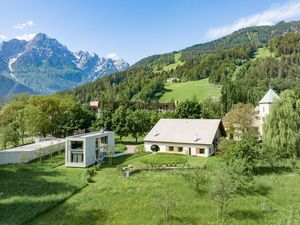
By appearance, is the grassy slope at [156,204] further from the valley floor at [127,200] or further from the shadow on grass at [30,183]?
the shadow on grass at [30,183]

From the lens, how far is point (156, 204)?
2584 centimetres

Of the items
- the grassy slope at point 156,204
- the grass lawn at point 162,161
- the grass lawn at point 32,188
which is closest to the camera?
the grassy slope at point 156,204

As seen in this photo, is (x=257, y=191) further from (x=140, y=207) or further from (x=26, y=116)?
(x=26, y=116)

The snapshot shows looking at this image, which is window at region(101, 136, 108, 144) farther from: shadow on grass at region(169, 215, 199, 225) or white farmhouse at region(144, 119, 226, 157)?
shadow on grass at region(169, 215, 199, 225)

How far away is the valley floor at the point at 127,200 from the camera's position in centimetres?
2458

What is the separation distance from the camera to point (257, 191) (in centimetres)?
3109

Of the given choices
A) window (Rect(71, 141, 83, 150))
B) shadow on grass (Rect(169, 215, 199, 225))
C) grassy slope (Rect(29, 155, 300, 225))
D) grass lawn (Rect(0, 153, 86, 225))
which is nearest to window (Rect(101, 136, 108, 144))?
window (Rect(71, 141, 83, 150))

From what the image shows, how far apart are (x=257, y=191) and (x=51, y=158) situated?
96.2 feet

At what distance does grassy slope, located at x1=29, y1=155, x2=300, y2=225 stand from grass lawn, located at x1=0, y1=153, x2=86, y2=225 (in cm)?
110

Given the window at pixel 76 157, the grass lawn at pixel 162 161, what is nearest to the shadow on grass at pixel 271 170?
the grass lawn at pixel 162 161

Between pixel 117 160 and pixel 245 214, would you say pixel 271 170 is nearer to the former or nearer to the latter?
pixel 245 214

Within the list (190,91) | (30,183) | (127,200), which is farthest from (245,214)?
(190,91)

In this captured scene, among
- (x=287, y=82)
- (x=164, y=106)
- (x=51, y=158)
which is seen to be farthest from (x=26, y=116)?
(x=287, y=82)

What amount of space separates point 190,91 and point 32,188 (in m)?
134
